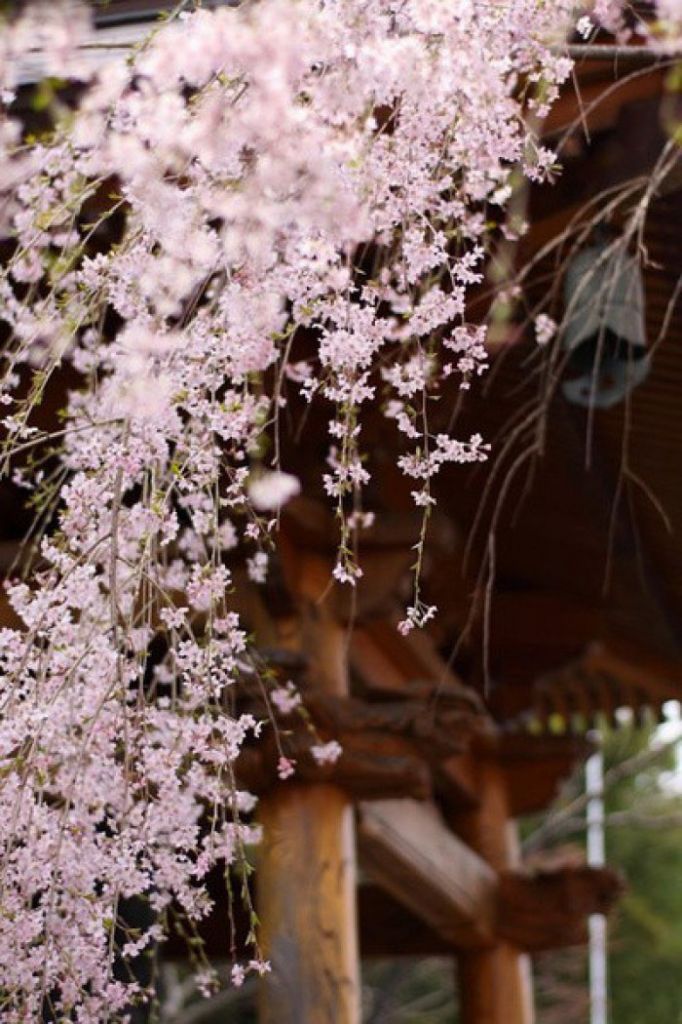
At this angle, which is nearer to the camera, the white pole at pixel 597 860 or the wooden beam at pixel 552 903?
the wooden beam at pixel 552 903

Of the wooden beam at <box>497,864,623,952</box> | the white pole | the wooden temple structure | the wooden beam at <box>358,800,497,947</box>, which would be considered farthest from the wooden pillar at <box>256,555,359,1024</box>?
the white pole

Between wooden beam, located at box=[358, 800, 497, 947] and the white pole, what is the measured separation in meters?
6.84

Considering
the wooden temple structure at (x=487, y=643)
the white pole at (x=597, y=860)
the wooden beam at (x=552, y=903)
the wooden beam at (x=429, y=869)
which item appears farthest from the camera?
the white pole at (x=597, y=860)

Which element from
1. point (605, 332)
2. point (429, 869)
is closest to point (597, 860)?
point (429, 869)

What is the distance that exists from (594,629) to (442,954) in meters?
1.38

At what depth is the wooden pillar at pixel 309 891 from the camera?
371 centimetres

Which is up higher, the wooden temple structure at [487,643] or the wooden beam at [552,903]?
the wooden temple structure at [487,643]

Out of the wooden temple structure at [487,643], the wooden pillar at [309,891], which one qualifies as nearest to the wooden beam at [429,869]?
the wooden temple structure at [487,643]

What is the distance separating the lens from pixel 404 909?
6152 millimetres

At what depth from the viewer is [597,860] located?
13164 millimetres

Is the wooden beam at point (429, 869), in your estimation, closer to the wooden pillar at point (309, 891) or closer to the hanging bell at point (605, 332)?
the wooden pillar at point (309, 891)

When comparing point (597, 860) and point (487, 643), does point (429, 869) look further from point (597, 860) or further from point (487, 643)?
point (597, 860)

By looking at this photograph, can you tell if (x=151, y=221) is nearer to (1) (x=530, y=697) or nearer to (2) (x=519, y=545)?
(2) (x=519, y=545)

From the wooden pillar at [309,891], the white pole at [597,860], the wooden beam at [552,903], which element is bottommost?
the white pole at [597,860]
